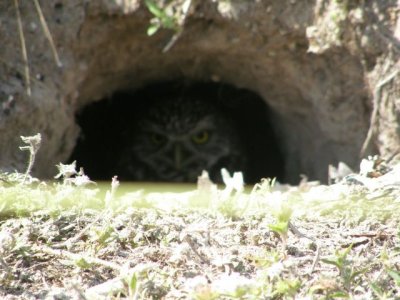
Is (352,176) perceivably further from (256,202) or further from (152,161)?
(152,161)

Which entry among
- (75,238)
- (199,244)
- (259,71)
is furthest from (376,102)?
(75,238)

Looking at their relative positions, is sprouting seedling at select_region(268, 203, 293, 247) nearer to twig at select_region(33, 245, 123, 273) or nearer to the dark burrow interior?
twig at select_region(33, 245, 123, 273)

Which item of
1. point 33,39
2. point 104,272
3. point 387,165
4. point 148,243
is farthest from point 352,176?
point 33,39

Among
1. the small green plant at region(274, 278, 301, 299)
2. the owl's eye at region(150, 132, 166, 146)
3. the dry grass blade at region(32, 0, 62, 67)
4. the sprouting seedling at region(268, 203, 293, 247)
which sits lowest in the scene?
the small green plant at region(274, 278, 301, 299)

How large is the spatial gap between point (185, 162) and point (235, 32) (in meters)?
3.02

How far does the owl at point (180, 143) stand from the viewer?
24.8 ft

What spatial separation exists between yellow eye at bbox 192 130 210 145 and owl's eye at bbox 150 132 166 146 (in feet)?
1.14

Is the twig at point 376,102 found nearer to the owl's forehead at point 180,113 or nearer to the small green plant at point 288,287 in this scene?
the small green plant at point 288,287

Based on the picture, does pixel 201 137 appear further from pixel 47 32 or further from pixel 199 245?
pixel 199 245

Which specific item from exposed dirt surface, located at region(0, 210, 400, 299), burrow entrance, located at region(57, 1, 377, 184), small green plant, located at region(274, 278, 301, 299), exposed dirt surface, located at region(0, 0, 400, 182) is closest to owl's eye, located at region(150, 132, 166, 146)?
burrow entrance, located at region(57, 1, 377, 184)

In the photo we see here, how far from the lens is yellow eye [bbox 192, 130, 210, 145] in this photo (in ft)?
25.5

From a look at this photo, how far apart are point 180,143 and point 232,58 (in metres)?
2.41

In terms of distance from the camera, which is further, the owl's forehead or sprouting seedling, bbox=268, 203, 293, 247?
the owl's forehead

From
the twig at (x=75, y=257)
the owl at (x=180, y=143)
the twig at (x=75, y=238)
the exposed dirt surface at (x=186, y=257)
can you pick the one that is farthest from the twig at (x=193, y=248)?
the owl at (x=180, y=143)
